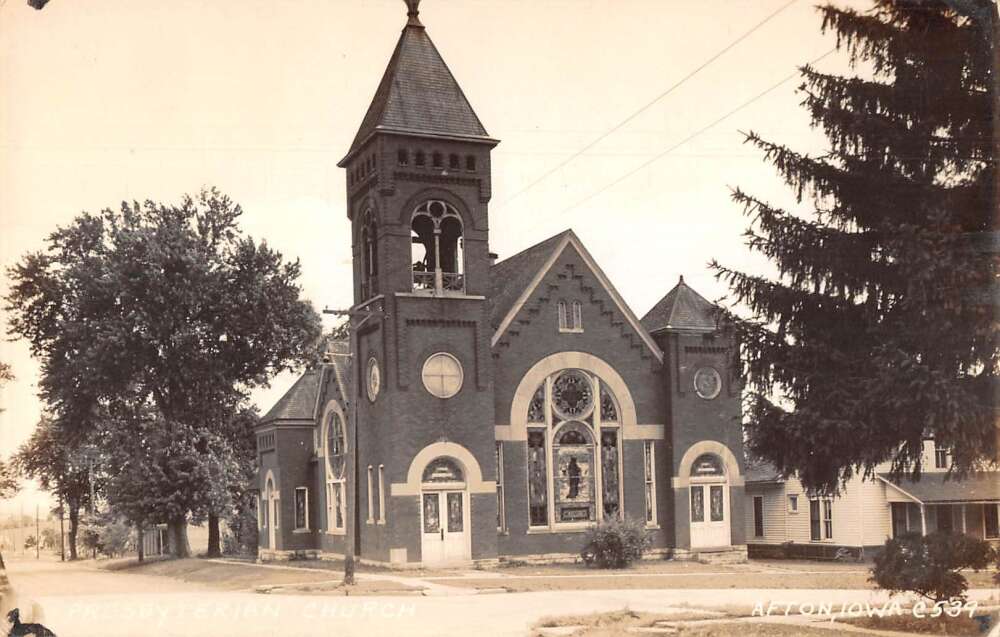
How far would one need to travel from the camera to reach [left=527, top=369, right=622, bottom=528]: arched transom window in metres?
37.4

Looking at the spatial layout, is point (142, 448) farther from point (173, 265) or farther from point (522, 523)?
point (522, 523)

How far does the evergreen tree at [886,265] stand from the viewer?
1647 centimetres

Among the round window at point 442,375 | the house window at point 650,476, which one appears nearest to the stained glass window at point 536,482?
the round window at point 442,375

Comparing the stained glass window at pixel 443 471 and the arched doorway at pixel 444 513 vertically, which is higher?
the stained glass window at pixel 443 471

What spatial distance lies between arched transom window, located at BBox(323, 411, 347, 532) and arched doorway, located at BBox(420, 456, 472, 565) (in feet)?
18.6

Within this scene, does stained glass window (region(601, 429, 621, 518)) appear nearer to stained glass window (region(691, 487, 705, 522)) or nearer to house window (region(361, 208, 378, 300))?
stained glass window (region(691, 487, 705, 522))

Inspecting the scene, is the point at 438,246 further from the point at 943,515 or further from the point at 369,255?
the point at 943,515

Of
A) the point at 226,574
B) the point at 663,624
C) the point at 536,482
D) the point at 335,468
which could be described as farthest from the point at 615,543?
the point at 663,624

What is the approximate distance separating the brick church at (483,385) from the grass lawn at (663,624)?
15.5 metres

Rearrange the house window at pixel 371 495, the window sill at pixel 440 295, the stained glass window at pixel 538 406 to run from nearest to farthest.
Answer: the window sill at pixel 440 295 < the house window at pixel 371 495 < the stained glass window at pixel 538 406

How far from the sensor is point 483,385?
35969 millimetres

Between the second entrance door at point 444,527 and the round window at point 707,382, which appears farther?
the round window at point 707,382

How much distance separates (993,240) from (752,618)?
725 centimetres

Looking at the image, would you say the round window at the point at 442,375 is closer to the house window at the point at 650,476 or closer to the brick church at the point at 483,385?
the brick church at the point at 483,385
